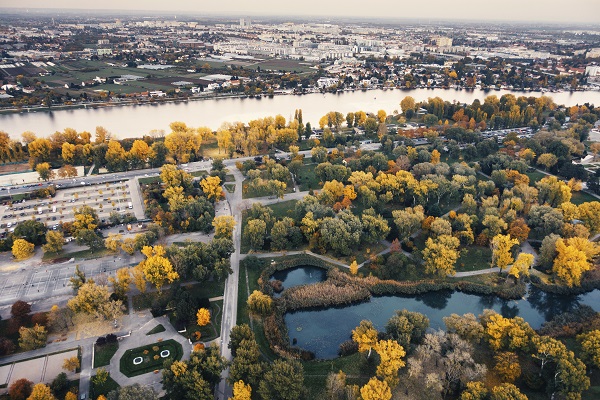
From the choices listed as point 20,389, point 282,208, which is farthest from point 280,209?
point 20,389

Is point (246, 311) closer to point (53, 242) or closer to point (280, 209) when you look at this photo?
point (280, 209)

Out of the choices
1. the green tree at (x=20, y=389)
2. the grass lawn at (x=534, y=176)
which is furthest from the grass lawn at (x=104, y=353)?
the grass lawn at (x=534, y=176)

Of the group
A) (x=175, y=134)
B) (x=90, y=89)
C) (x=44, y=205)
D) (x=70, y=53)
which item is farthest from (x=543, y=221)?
(x=70, y=53)

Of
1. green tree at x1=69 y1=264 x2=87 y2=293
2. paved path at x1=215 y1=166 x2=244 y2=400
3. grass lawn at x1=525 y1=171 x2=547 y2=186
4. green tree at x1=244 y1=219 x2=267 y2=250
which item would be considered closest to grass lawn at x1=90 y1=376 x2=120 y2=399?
paved path at x1=215 y1=166 x2=244 y2=400

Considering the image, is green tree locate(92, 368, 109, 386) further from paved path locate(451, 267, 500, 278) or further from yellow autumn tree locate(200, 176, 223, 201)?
paved path locate(451, 267, 500, 278)

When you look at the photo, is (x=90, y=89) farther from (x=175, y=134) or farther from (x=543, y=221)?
(x=543, y=221)

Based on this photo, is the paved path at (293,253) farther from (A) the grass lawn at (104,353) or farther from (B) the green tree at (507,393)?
(B) the green tree at (507,393)
